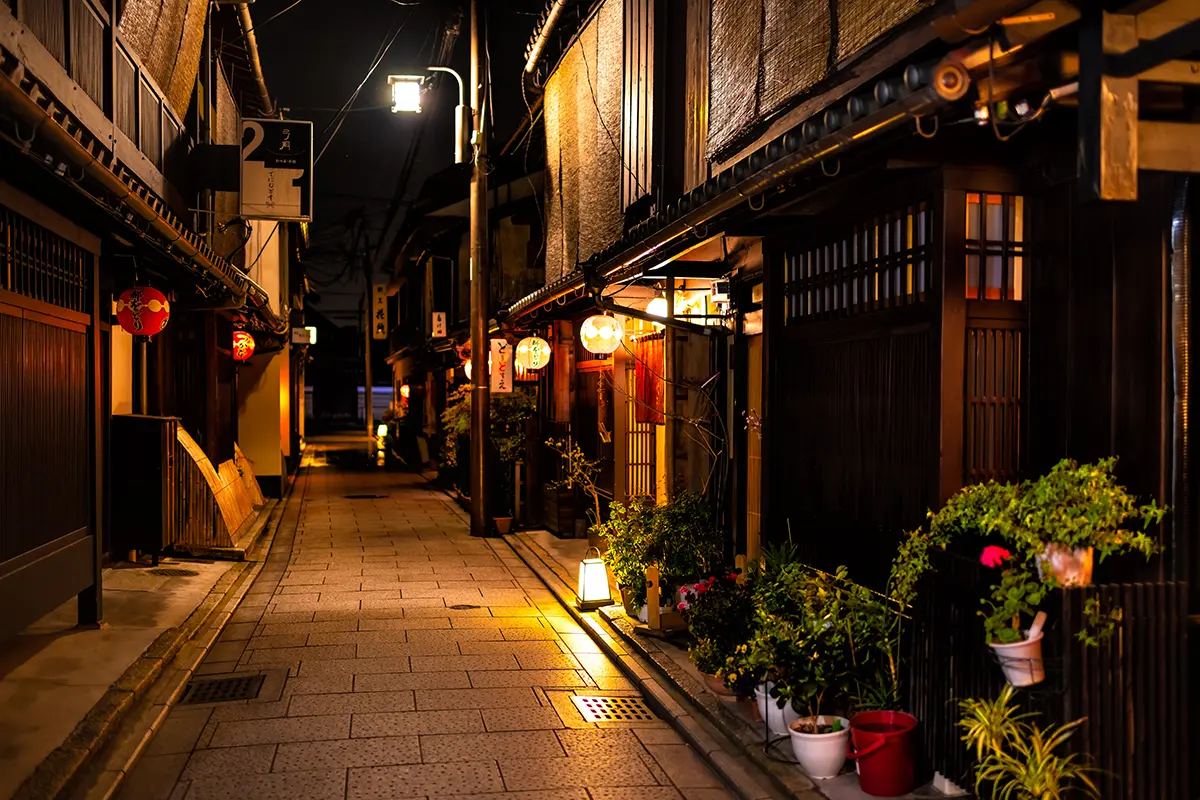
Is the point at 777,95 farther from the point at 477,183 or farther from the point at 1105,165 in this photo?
the point at 477,183

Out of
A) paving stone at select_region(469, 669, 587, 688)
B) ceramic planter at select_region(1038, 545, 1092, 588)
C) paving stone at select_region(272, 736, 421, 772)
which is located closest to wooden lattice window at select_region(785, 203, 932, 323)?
ceramic planter at select_region(1038, 545, 1092, 588)

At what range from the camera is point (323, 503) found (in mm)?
29797

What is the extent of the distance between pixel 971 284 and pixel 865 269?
1293 mm

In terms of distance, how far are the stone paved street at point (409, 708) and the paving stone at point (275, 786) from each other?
0.05ft

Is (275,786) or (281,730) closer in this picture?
(275,786)

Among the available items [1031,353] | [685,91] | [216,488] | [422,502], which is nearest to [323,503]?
[422,502]

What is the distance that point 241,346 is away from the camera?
26719mm

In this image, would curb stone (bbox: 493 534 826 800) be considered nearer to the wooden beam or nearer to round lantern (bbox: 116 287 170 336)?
the wooden beam

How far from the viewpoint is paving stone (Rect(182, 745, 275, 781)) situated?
791 cm

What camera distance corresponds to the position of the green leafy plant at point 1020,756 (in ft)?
18.7

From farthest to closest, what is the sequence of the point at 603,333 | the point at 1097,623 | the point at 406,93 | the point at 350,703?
the point at 406,93, the point at 603,333, the point at 350,703, the point at 1097,623

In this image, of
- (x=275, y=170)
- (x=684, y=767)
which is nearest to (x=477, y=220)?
(x=275, y=170)

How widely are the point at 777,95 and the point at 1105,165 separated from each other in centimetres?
574

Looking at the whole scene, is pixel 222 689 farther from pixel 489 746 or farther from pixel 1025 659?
pixel 1025 659
